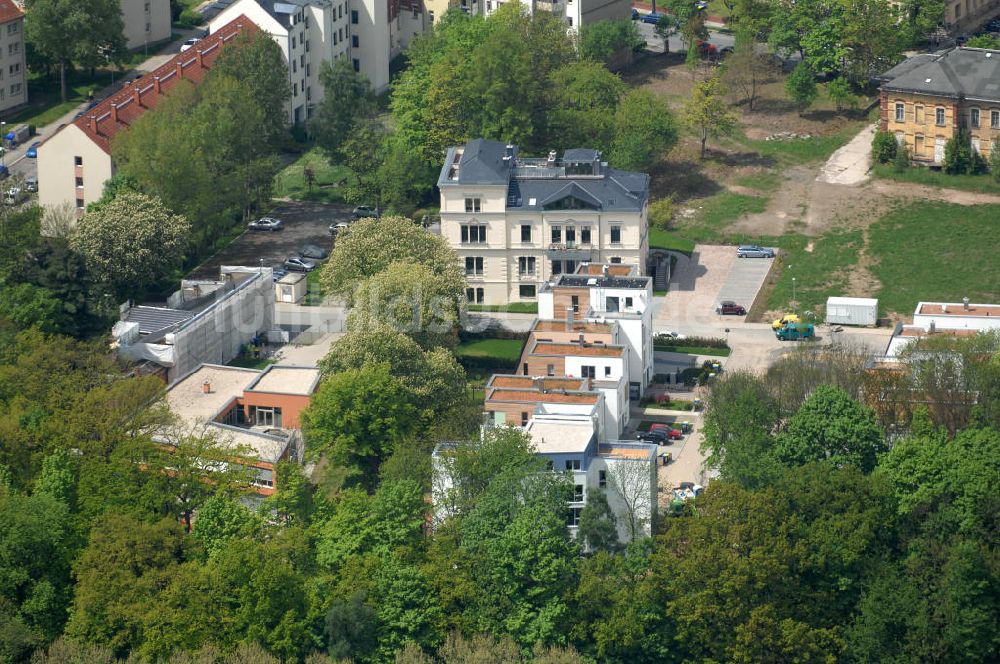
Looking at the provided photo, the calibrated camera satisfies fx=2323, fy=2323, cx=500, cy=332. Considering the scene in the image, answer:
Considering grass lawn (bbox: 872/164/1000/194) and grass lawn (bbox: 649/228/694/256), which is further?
grass lawn (bbox: 872/164/1000/194)

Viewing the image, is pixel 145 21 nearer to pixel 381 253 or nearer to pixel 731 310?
pixel 381 253

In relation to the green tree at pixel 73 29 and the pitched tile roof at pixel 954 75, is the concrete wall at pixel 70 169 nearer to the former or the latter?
the green tree at pixel 73 29

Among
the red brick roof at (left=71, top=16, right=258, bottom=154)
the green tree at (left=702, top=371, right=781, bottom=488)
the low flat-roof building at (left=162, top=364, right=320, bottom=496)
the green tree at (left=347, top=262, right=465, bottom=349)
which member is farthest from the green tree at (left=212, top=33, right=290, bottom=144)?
the green tree at (left=702, top=371, right=781, bottom=488)

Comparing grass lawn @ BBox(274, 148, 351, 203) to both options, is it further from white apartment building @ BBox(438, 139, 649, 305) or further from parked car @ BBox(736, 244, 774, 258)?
parked car @ BBox(736, 244, 774, 258)

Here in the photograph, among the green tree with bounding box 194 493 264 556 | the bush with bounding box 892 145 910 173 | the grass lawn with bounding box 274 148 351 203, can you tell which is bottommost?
the green tree with bounding box 194 493 264 556

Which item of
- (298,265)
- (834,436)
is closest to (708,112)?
(298,265)

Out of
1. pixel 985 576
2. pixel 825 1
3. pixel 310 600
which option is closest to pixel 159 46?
pixel 825 1
